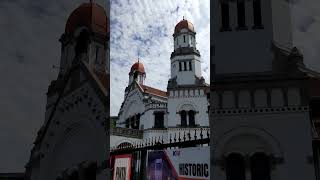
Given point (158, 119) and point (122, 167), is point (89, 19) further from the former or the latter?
point (158, 119)

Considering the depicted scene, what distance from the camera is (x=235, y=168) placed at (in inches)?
121

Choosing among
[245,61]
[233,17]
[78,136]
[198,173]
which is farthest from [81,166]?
[233,17]

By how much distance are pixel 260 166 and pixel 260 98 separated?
1.69 ft

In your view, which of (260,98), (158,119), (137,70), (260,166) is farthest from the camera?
(158,119)

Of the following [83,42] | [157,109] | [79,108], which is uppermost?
[157,109]

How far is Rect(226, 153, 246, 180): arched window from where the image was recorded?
3.07 m

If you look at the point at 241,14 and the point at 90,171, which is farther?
the point at 241,14

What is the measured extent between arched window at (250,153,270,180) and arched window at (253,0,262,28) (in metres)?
1.03

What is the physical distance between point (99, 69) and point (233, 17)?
1.50 meters

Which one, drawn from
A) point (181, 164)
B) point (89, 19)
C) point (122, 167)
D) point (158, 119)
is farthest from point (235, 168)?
point (158, 119)

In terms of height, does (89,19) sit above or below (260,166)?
above

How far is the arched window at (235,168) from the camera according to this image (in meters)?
3.07

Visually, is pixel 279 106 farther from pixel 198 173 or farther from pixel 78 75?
pixel 78 75

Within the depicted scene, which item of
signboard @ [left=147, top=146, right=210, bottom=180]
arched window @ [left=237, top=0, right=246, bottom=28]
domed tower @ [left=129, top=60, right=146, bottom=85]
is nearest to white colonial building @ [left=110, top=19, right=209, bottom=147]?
domed tower @ [left=129, top=60, right=146, bottom=85]
